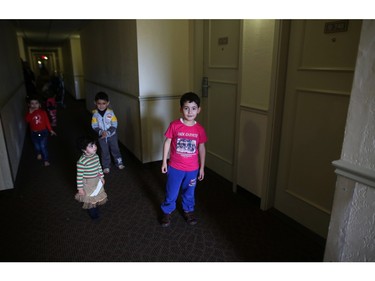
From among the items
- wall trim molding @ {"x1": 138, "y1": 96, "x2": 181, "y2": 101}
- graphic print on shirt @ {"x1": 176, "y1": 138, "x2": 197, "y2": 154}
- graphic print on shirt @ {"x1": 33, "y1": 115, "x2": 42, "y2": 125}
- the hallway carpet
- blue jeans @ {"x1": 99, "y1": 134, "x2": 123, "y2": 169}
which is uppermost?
wall trim molding @ {"x1": 138, "y1": 96, "x2": 181, "y2": 101}

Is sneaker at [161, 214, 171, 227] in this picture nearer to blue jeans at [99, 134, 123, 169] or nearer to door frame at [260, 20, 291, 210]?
door frame at [260, 20, 291, 210]

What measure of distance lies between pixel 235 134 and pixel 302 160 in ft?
2.67

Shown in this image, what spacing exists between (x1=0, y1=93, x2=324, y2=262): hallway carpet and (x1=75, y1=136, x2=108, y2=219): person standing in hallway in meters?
0.22

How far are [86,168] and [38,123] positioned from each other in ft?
6.18

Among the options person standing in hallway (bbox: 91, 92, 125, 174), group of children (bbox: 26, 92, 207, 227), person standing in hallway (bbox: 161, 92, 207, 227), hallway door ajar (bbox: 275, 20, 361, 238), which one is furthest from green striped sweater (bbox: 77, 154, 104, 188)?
hallway door ajar (bbox: 275, 20, 361, 238)

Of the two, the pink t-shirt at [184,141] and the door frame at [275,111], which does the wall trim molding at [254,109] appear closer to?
the door frame at [275,111]

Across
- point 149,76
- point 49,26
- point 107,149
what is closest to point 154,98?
point 149,76

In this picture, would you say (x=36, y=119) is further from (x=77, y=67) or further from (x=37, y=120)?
(x=77, y=67)

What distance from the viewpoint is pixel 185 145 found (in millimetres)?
2227

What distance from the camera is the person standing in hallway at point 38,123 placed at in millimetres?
3648

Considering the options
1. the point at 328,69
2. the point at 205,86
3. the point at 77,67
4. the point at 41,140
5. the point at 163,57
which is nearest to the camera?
the point at 328,69

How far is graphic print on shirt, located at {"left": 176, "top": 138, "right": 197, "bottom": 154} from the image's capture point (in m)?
2.22
